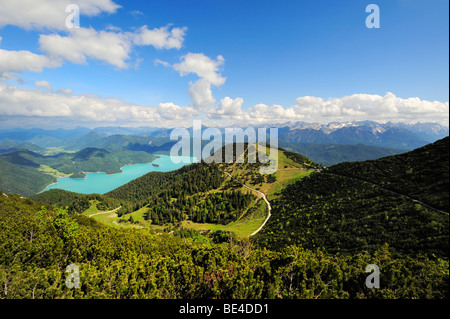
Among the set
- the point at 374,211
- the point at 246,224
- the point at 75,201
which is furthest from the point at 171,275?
the point at 75,201

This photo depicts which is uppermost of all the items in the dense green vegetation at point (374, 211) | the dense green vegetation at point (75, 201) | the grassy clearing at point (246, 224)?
the dense green vegetation at point (374, 211)

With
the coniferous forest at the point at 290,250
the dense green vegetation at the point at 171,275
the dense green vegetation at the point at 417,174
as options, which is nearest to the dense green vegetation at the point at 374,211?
the dense green vegetation at the point at 417,174

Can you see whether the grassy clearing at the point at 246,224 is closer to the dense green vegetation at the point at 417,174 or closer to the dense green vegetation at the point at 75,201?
the dense green vegetation at the point at 417,174

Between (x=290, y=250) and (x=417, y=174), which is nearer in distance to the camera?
(x=290, y=250)

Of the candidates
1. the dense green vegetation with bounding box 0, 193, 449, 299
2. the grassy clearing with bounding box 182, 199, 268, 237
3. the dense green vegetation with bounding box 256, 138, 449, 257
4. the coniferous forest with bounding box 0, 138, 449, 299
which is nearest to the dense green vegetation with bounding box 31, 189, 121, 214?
the grassy clearing with bounding box 182, 199, 268, 237

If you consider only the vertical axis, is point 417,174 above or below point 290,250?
above

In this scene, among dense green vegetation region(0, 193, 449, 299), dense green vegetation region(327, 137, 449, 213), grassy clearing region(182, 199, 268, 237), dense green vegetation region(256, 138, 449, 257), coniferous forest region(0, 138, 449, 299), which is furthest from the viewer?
grassy clearing region(182, 199, 268, 237)

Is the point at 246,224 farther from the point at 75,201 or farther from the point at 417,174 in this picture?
the point at 75,201

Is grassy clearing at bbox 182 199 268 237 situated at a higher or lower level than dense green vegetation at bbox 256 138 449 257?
lower

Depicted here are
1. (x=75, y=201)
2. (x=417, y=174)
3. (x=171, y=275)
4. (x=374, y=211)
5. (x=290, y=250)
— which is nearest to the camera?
(x=171, y=275)

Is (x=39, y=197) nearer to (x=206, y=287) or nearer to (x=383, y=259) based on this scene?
(x=206, y=287)

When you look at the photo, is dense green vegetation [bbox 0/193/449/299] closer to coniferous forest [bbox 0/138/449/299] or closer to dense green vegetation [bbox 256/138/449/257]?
coniferous forest [bbox 0/138/449/299]
